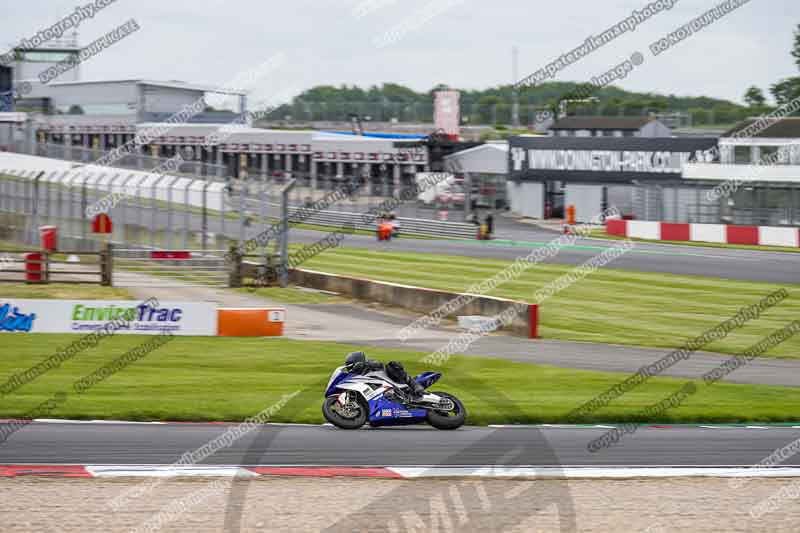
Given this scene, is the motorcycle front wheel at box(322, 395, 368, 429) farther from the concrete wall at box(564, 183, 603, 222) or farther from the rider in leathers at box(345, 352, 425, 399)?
the concrete wall at box(564, 183, 603, 222)

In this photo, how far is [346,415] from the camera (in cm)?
1358

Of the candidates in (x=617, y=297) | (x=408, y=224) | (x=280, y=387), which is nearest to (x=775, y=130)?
(x=408, y=224)

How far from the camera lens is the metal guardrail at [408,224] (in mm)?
48684

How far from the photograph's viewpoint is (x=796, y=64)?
9419cm

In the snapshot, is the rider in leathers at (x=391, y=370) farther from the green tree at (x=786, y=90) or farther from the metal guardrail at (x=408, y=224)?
the green tree at (x=786, y=90)

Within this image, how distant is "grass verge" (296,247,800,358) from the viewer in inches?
964

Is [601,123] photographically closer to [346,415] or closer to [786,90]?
[786,90]

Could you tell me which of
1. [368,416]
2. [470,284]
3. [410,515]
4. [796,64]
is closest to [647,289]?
[470,284]

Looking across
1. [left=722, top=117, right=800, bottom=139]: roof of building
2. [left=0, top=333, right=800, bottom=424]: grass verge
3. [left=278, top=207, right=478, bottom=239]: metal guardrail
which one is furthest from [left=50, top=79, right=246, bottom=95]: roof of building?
[left=0, top=333, right=800, bottom=424]: grass verge

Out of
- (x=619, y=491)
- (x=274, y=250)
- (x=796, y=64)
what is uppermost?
(x=796, y=64)

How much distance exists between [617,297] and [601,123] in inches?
1589

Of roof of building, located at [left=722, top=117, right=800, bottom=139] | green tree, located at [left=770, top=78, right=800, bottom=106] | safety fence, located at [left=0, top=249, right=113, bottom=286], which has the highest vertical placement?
green tree, located at [left=770, top=78, right=800, bottom=106]

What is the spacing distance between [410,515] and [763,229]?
36.6 metres

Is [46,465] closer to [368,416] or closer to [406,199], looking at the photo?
[368,416]
